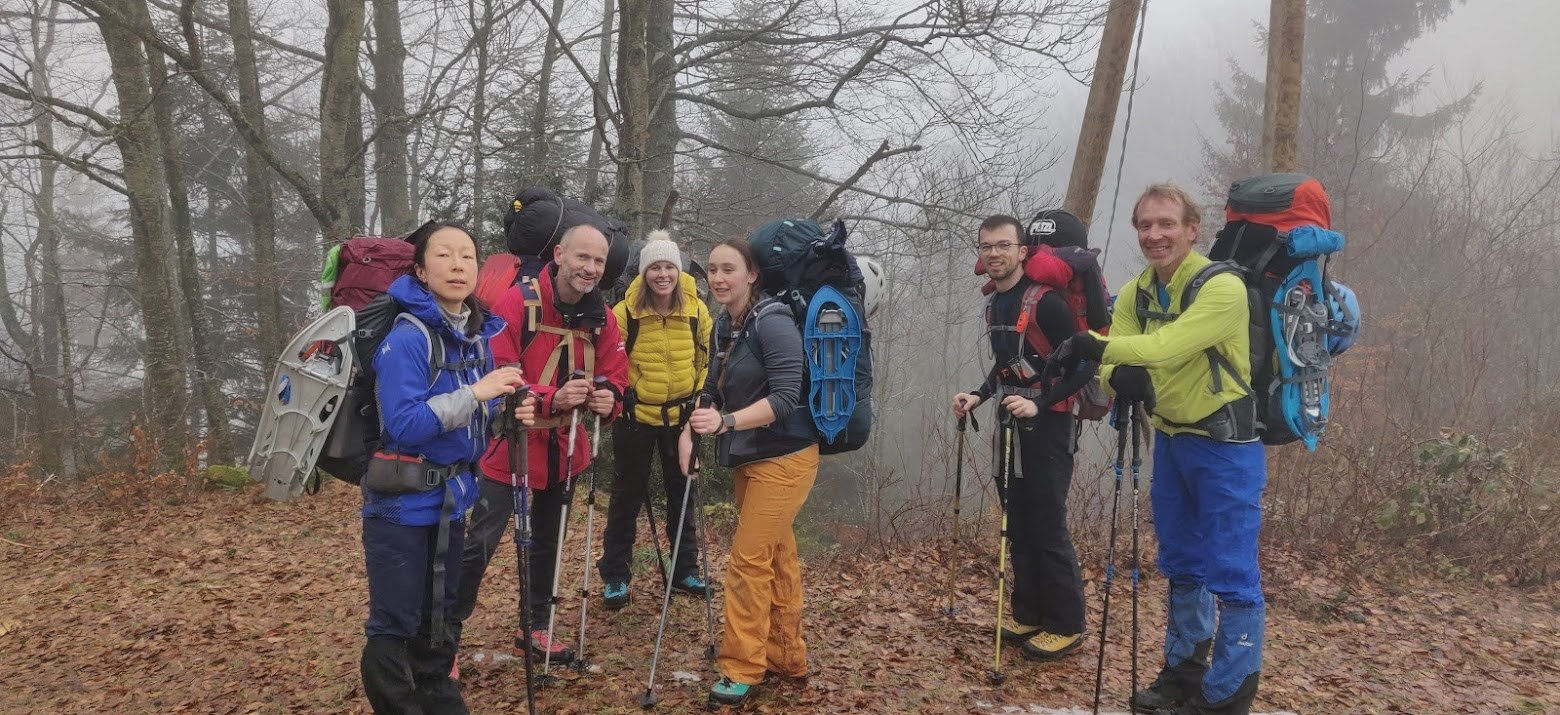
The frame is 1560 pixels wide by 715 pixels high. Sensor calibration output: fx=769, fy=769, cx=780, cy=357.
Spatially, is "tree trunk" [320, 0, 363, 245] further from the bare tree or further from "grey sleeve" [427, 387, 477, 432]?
"grey sleeve" [427, 387, 477, 432]

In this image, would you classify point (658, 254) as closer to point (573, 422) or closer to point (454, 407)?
point (573, 422)

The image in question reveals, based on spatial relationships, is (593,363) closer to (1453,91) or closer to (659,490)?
(659,490)

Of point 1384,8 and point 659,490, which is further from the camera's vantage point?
point 1384,8

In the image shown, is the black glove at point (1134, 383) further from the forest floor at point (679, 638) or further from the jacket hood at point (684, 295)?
the jacket hood at point (684, 295)

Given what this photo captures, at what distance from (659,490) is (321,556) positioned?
3324 mm

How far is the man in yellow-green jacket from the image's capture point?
3.42 m

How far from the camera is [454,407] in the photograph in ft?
9.43

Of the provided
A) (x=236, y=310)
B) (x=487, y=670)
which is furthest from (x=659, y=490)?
(x=236, y=310)

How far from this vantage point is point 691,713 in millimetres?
3807

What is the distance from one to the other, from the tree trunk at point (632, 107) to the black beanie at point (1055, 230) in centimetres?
437

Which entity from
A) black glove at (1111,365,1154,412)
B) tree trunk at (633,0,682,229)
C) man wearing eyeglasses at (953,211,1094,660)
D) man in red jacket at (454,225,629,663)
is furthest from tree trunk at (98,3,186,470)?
black glove at (1111,365,1154,412)

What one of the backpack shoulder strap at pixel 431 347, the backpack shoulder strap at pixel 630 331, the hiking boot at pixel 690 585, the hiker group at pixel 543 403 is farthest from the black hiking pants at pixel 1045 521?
the backpack shoulder strap at pixel 431 347

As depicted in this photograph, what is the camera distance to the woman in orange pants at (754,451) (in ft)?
11.6

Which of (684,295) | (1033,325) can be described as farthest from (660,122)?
(1033,325)
